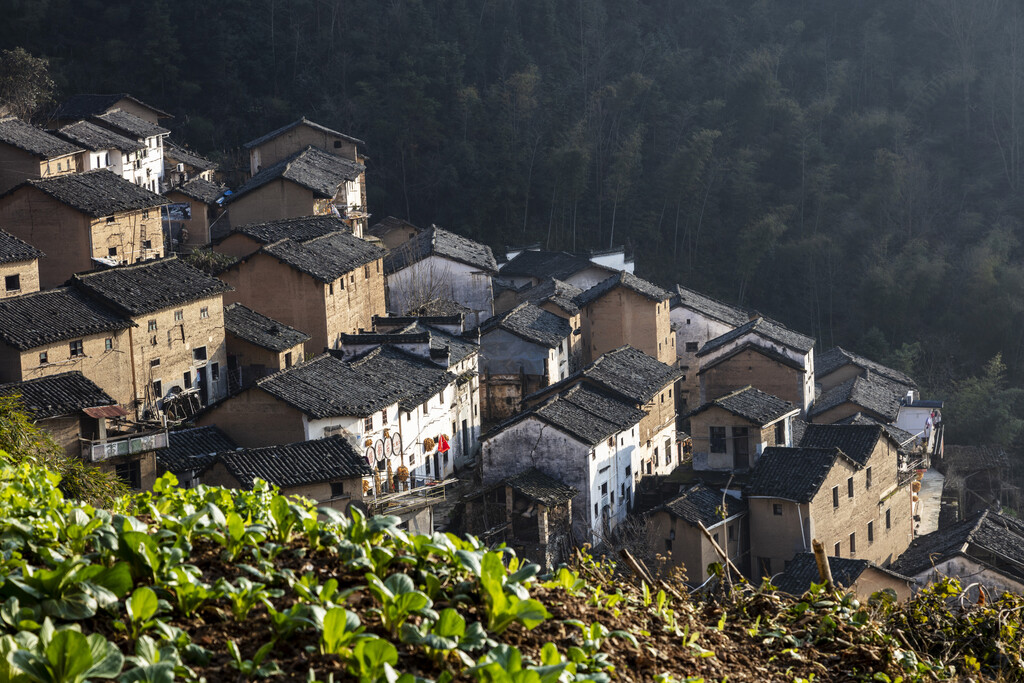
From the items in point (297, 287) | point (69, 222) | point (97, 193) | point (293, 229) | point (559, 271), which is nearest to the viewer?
point (69, 222)

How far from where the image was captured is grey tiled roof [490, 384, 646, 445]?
22516 mm

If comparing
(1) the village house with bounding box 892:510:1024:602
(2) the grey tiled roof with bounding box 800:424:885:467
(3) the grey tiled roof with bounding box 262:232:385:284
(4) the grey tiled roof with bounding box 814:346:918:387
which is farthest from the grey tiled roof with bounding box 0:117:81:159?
(1) the village house with bounding box 892:510:1024:602

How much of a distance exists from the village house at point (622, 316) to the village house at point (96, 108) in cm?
1664

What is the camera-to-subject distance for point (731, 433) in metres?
24.9

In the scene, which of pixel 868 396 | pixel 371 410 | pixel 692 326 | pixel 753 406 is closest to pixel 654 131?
pixel 692 326

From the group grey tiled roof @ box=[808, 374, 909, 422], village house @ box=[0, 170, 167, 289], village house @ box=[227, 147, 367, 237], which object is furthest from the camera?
village house @ box=[227, 147, 367, 237]

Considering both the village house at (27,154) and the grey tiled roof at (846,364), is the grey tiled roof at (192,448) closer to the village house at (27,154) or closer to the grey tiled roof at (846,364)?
the village house at (27,154)

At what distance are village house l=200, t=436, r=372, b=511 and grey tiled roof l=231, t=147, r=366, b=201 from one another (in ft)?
48.0

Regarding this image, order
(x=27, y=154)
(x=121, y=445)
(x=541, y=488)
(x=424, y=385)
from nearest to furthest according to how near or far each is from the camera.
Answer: (x=121, y=445), (x=541, y=488), (x=424, y=385), (x=27, y=154)

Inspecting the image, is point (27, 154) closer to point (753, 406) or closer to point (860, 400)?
point (753, 406)

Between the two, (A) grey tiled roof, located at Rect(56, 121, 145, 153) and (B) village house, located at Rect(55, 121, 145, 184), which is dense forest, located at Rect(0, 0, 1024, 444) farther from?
(A) grey tiled roof, located at Rect(56, 121, 145, 153)

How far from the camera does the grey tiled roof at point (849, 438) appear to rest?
915 inches

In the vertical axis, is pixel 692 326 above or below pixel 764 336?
below

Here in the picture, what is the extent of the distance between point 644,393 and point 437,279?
9287 mm
